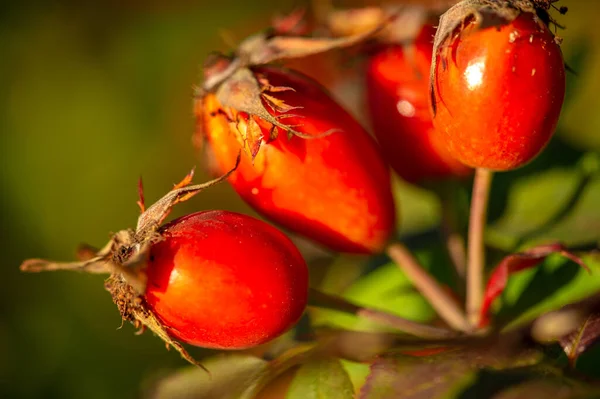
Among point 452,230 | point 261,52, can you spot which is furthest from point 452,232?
point 261,52

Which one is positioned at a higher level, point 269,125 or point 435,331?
point 269,125

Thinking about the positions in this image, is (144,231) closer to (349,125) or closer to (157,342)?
(349,125)

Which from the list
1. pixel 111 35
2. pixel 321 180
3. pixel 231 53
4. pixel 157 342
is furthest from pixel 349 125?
pixel 111 35

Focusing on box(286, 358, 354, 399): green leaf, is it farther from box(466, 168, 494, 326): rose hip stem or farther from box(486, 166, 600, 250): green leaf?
→ box(486, 166, 600, 250): green leaf

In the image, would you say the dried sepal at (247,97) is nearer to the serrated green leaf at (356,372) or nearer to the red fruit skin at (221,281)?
the red fruit skin at (221,281)

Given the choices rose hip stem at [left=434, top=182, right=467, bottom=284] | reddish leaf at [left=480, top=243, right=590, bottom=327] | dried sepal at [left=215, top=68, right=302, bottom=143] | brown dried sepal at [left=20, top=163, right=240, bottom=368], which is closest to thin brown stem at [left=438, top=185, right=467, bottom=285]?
rose hip stem at [left=434, top=182, right=467, bottom=284]
